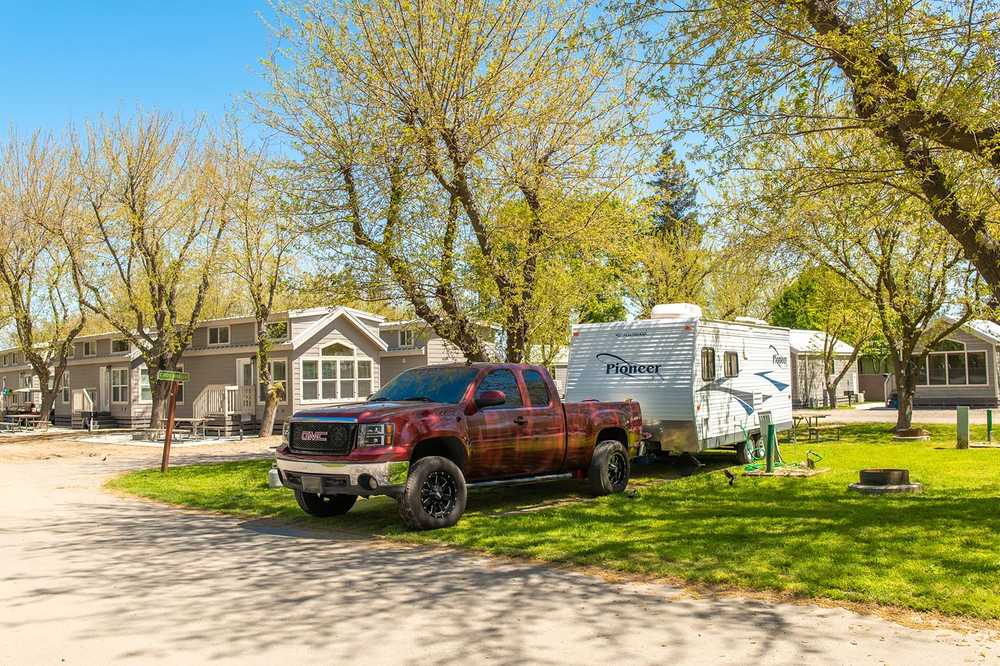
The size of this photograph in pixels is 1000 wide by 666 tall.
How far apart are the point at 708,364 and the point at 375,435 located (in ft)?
23.6

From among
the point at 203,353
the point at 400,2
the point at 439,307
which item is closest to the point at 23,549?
the point at 439,307

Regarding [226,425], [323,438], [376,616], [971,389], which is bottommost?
[376,616]

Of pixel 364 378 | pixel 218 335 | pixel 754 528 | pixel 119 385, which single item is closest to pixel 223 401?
pixel 218 335

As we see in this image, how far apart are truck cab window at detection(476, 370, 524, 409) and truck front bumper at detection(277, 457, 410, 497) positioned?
166 centimetres

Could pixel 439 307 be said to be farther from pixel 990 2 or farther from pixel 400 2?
pixel 990 2

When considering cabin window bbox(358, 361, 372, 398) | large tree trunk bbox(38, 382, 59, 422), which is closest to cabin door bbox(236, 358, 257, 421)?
cabin window bbox(358, 361, 372, 398)

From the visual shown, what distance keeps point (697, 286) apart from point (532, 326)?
15.8 meters

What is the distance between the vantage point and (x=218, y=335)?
108 ft

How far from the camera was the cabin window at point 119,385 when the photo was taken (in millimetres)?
36594

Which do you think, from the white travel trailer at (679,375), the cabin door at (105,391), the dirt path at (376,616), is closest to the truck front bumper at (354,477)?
the dirt path at (376,616)

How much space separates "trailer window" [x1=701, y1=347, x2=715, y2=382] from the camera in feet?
47.1

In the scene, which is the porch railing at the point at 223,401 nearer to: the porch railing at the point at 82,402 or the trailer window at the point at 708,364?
the porch railing at the point at 82,402

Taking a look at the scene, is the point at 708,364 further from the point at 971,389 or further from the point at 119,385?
the point at 119,385

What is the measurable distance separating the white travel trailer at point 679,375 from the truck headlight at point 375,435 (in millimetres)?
6027
